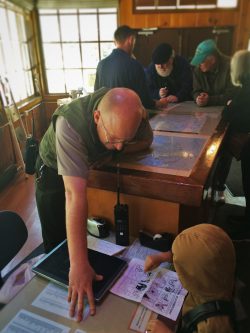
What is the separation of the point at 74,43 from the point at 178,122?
3664 mm

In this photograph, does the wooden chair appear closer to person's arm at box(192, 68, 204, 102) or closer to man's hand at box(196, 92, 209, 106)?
man's hand at box(196, 92, 209, 106)

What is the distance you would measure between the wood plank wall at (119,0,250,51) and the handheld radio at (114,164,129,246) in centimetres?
376

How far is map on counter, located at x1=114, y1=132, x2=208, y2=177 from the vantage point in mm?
1019

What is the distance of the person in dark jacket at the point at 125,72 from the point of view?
2055mm

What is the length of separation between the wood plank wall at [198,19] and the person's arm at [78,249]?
3.91m

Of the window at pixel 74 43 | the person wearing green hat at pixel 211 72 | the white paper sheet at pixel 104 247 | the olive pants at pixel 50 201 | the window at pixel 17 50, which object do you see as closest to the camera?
the white paper sheet at pixel 104 247

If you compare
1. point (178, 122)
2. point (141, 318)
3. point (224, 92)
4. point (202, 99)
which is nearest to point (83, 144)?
point (141, 318)

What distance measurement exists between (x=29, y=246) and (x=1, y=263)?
3.39 feet

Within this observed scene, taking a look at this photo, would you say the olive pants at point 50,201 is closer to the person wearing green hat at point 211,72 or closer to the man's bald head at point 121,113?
the man's bald head at point 121,113

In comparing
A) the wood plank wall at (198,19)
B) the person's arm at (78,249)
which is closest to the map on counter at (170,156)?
the person's arm at (78,249)

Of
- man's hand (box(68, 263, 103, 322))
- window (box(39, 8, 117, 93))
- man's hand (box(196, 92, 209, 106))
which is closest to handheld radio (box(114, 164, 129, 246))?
man's hand (box(68, 263, 103, 322))

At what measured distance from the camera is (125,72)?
6.98ft

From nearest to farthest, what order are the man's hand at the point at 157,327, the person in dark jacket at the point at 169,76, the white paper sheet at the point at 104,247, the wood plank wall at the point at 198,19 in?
the man's hand at the point at 157,327, the white paper sheet at the point at 104,247, the person in dark jacket at the point at 169,76, the wood plank wall at the point at 198,19

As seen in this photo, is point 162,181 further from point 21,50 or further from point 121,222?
point 21,50
